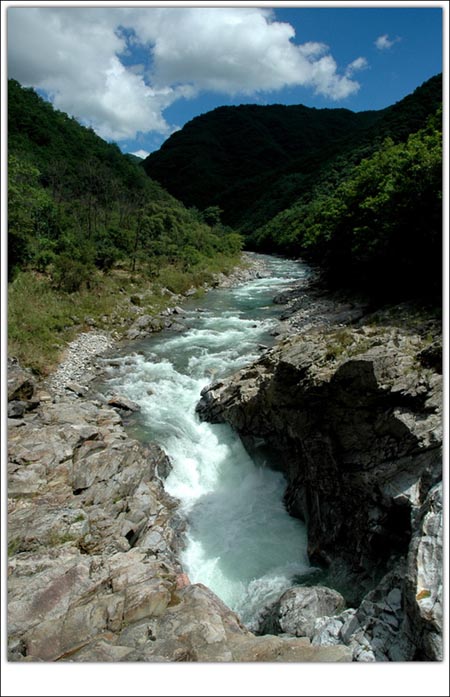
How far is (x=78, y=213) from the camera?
112 feet

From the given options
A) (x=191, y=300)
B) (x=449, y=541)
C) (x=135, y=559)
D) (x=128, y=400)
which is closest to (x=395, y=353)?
(x=449, y=541)

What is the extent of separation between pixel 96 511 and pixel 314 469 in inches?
174

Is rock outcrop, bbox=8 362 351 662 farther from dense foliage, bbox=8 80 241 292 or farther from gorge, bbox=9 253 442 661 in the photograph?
dense foliage, bbox=8 80 241 292

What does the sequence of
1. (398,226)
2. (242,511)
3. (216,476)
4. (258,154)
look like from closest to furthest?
(242,511)
(216,476)
(398,226)
(258,154)

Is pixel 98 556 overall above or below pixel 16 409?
below

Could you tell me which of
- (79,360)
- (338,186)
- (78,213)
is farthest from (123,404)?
(338,186)

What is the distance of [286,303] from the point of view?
24.4 metres

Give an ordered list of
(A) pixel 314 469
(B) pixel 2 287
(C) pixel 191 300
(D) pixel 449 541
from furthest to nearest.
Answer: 1. (C) pixel 191 300
2. (A) pixel 314 469
3. (B) pixel 2 287
4. (D) pixel 449 541

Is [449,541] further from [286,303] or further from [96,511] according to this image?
[286,303]

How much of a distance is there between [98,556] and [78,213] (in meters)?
33.4

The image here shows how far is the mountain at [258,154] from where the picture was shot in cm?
6247

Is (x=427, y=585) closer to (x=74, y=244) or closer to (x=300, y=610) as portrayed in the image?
(x=300, y=610)

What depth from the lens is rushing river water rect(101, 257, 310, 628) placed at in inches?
297

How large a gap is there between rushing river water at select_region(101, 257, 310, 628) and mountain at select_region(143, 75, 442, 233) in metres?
49.4
